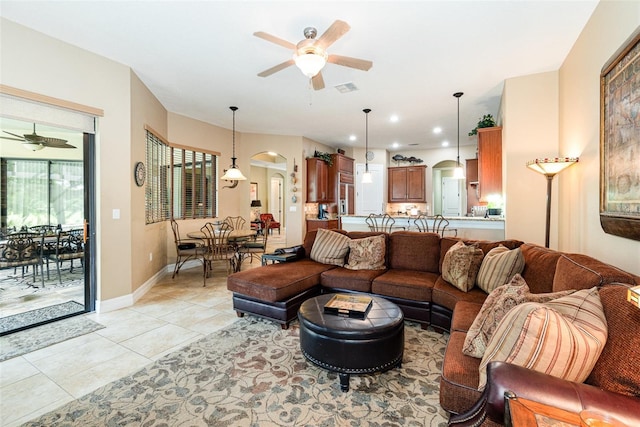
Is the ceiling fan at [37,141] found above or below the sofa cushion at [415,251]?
above

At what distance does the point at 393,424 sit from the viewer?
5.55 ft

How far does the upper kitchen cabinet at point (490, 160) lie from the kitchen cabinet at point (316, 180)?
3732 mm

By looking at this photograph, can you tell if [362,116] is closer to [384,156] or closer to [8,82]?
[384,156]

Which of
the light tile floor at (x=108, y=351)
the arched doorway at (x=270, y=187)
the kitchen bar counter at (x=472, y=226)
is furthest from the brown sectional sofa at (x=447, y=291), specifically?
the arched doorway at (x=270, y=187)

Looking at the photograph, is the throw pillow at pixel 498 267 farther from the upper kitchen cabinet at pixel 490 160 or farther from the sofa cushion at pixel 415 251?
the upper kitchen cabinet at pixel 490 160

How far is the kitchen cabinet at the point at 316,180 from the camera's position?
7156mm

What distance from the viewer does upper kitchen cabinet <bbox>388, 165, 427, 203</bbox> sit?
862cm

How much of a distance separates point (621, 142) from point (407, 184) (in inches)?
269

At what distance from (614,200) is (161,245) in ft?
19.2

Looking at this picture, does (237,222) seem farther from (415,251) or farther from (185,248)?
(415,251)

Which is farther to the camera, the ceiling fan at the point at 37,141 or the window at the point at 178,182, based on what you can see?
the window at the point at 178,182

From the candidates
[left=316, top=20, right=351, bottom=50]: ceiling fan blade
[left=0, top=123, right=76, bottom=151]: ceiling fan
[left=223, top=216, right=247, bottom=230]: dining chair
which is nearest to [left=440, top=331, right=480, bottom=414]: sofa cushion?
[left=316, top=20, right=351, bottom=50]: ceiling fan blade

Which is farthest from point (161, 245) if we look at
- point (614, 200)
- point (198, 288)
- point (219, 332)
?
point (614, 200)

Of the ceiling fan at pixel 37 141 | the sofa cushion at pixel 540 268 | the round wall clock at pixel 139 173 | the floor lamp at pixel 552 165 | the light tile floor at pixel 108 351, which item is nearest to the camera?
the light tile floor at pixel 108 351
